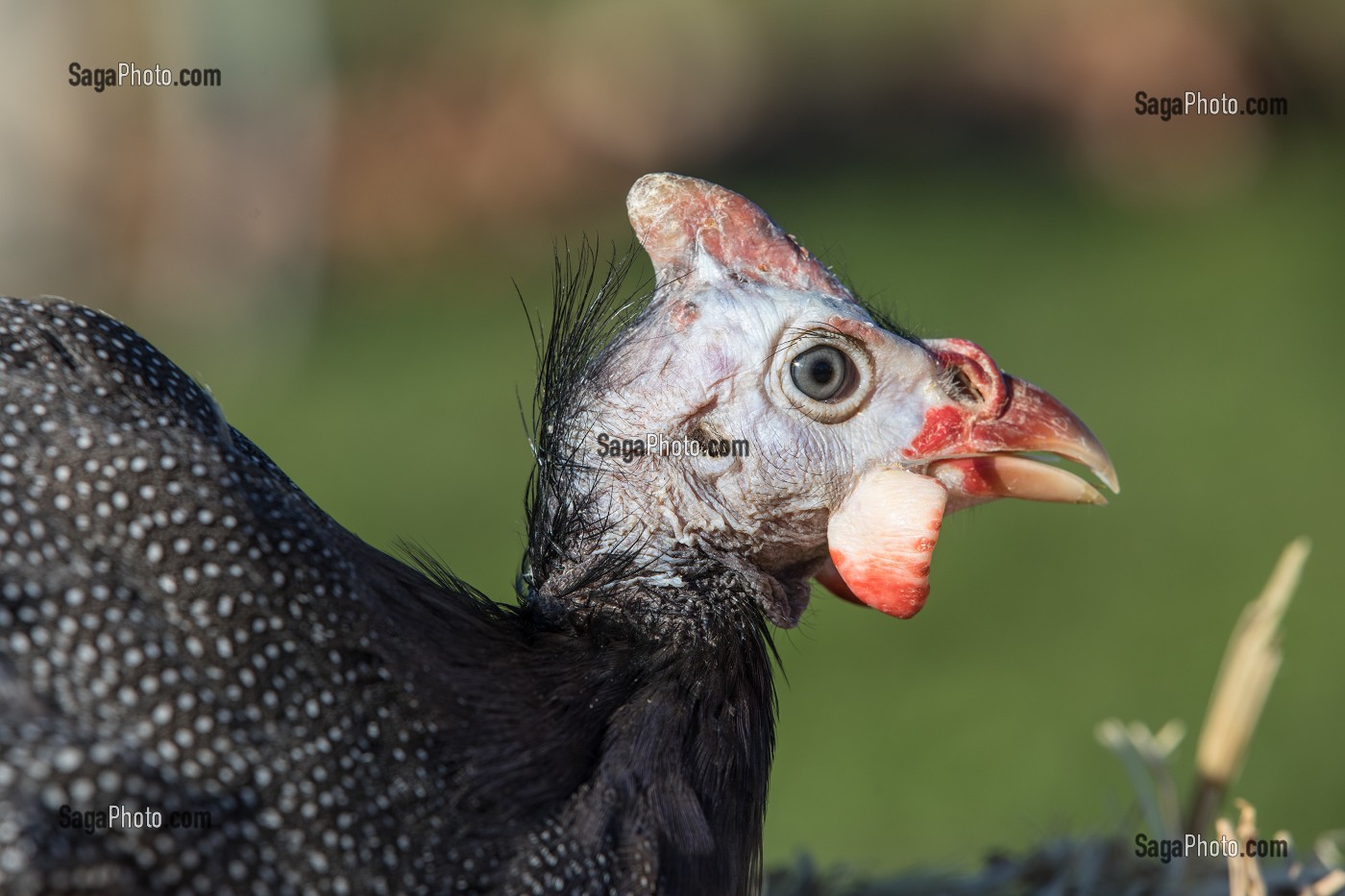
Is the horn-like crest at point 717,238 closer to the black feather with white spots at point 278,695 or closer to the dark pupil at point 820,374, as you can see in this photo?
the dark pupil at point 820,374

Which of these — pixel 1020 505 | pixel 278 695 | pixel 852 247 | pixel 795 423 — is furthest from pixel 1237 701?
pixel 852 247

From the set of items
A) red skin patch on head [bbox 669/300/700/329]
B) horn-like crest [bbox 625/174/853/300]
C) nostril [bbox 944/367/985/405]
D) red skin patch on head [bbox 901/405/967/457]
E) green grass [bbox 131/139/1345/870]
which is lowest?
green grass [bbox 131/139/1345/870]

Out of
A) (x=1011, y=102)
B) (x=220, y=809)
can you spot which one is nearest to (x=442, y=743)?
(x=220, y=809)

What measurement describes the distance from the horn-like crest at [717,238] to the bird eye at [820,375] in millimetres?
120

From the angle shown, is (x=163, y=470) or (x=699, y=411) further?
(x=699, y=411)

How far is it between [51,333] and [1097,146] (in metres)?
9.43

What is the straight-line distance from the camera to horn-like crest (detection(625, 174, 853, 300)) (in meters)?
2.53

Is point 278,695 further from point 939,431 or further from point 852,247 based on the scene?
point 852,247

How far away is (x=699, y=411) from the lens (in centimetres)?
247

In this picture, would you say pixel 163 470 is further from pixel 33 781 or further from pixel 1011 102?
pixel 1011 102

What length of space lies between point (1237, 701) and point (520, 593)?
1531mm

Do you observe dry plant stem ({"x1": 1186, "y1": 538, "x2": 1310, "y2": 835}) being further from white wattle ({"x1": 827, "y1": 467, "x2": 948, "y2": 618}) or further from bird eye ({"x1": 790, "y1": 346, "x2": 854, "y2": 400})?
bird eye ({"x1": 790, "y1": 346, "x2": 854, "y2": 400})

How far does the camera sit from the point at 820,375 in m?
2.48

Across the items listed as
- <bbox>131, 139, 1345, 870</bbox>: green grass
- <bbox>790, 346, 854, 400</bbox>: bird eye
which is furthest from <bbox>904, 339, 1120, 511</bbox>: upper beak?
<bbox>131, 139, 1345, 870</bbox>: green grass
